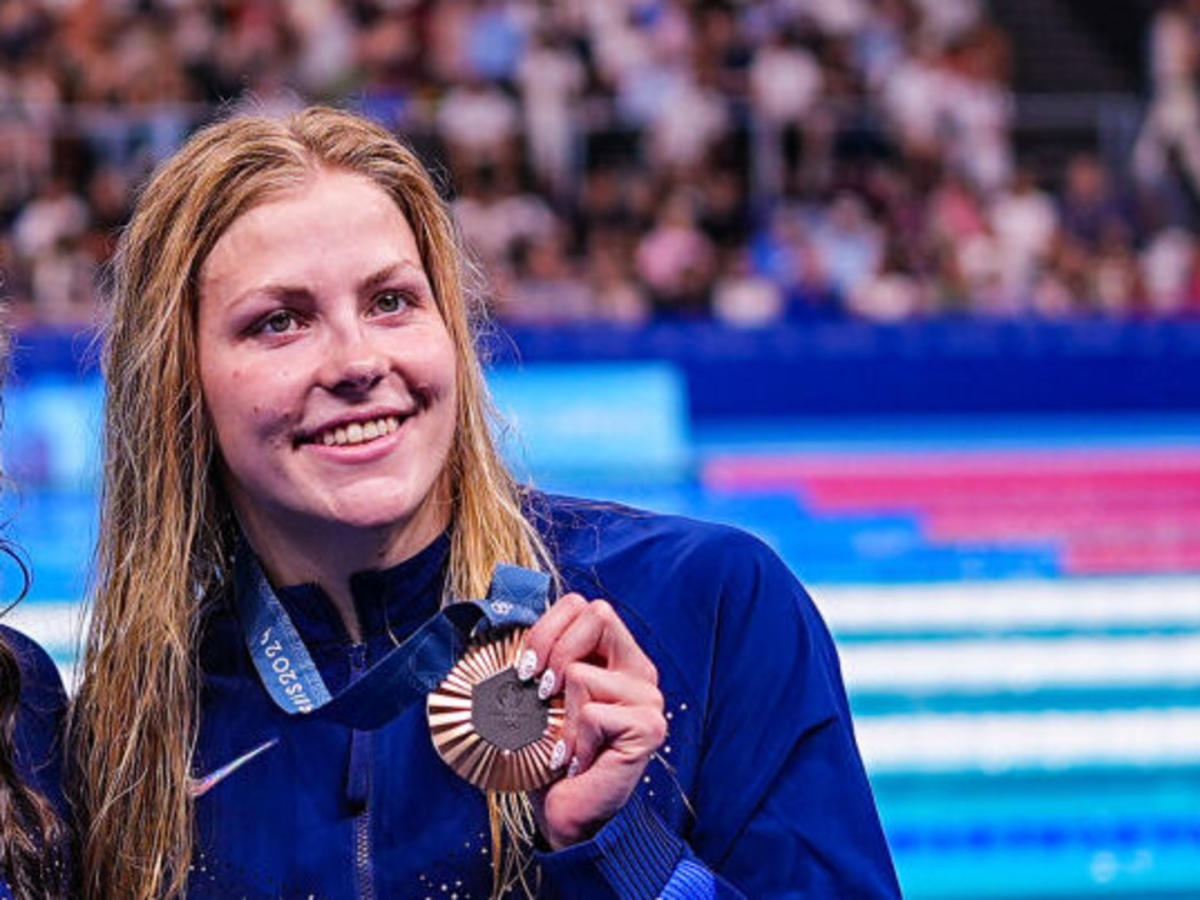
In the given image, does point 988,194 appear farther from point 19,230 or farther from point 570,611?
point 570,611

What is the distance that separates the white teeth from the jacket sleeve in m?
0.31

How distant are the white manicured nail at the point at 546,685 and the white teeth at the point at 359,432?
0.38 m

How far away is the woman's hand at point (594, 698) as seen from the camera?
5.42 feet

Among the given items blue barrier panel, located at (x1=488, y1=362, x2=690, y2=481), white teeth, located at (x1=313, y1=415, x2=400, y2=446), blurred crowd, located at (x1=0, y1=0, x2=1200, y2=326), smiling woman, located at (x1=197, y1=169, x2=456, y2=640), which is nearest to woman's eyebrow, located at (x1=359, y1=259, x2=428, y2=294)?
smiling woman, located at (x1=197, y1=169, x2=456, y2=640)

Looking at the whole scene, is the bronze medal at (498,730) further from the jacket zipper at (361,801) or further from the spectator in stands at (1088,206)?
the spectator in stands at (1088,206)

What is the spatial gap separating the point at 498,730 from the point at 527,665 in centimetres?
6

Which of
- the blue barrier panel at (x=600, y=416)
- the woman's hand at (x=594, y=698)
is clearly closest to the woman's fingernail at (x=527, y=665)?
the woman's hand at (x=594, y=698)

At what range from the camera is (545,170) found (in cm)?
1196

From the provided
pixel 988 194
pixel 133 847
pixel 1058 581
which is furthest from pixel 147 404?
pixel 988 194

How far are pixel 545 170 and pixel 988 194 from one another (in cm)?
279

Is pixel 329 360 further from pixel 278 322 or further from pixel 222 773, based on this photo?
pixel 222 773

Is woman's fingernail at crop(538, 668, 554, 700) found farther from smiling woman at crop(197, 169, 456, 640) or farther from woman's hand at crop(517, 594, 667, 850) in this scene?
smiling woman at crop(197, 169, 456, 640)

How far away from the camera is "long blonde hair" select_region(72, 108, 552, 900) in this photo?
2.01 metres

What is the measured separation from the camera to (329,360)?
1.95 metres
